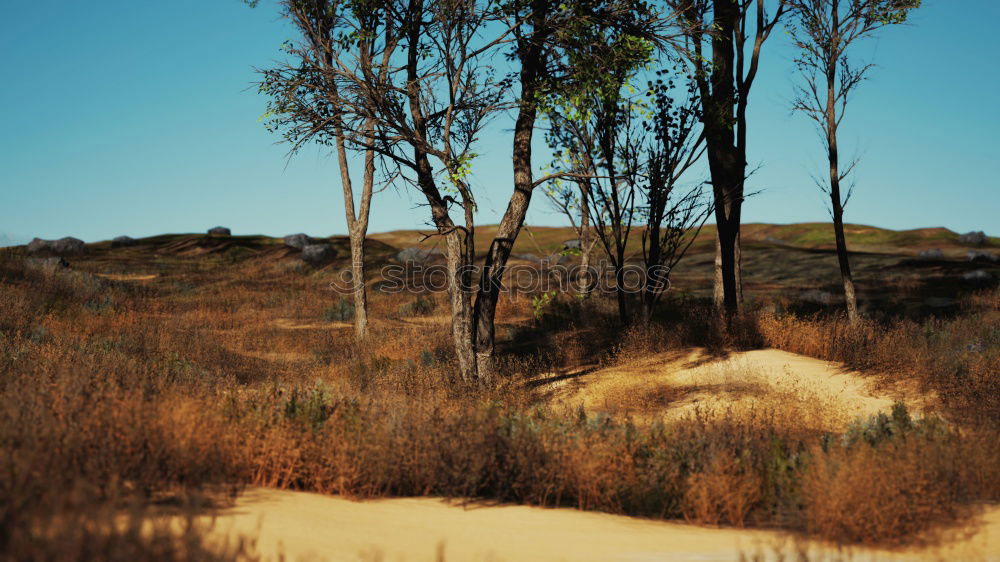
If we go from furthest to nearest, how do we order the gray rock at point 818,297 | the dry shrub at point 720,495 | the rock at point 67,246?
the rock at point 67,246, the gray rock at point 818,297, the dry shrub at point 720,495

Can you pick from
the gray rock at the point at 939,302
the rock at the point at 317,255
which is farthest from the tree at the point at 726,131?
the rock at the point at 317,255

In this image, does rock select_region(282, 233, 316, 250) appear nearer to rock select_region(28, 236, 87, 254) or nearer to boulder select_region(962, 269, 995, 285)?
rock select_region(28, 236, 87, 254)

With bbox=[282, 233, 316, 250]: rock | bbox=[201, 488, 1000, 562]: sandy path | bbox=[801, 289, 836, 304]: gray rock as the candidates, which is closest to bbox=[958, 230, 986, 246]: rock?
bbox=[801, 289, 836, 304]: gray rock

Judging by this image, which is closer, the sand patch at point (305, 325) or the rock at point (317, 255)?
the sand patch at point (305, 325)

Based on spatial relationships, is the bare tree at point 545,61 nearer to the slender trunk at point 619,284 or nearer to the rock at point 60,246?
the slender trunk at point 619,284

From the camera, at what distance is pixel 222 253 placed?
46906mm

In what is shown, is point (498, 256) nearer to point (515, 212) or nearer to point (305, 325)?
point (515, 212)

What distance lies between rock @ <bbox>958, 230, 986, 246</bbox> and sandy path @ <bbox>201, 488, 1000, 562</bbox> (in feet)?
186

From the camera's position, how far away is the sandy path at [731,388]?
11.3 metres

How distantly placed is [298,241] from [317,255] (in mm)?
7088

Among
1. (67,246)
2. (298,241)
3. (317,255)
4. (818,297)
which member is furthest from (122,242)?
(818,297)

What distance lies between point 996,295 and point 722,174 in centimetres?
1274

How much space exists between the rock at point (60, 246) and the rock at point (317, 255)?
16.1 metres

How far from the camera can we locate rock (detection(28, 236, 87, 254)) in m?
44.5
